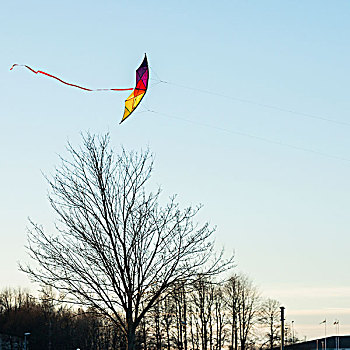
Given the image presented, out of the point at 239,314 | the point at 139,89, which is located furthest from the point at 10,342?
the point at 139,89

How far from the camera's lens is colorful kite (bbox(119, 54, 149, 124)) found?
18.2m

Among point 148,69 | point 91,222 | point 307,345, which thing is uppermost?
point 148,69

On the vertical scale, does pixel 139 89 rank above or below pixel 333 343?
above

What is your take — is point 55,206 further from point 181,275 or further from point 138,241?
point 181,275

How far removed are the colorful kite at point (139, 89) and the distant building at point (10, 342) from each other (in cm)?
7081

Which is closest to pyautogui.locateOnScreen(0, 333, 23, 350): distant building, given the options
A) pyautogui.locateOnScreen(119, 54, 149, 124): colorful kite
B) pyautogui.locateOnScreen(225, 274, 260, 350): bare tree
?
pyautogui.locateOnScreen(225, 274, 260, 350): bare tree

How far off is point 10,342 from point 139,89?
75.6 meters

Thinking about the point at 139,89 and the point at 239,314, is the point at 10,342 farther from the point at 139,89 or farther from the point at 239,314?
the point at 139,89

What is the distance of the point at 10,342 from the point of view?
87.8 m

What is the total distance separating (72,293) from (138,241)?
2042 millimetres

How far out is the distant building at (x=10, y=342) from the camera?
84.3 metres

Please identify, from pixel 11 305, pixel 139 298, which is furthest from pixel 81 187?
pixel 11 305

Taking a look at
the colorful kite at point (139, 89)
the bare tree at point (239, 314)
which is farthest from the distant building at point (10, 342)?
the colorful kite at point (139, 89)

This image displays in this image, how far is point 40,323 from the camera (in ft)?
300
